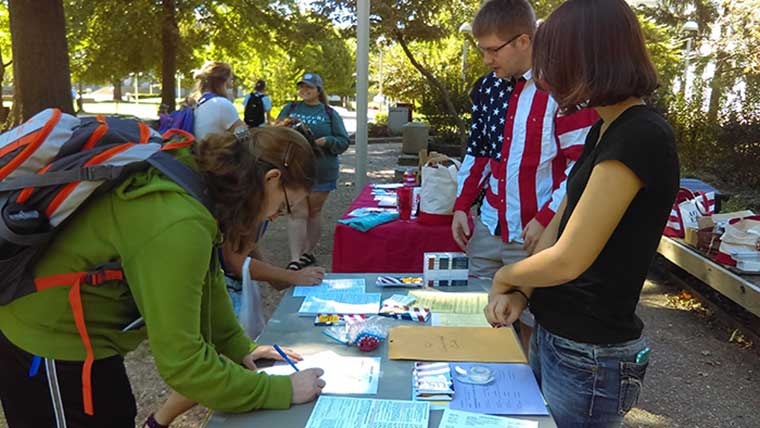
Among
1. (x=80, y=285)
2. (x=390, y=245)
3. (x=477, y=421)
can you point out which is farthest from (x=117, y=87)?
(x=477, y=421)

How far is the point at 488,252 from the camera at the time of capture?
2422 millimetres

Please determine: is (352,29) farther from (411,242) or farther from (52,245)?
(52,245)

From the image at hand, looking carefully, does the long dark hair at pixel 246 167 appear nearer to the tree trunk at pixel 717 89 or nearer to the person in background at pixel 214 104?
the person in background at pixel 214 104

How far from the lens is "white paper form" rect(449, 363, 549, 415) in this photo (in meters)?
1.32

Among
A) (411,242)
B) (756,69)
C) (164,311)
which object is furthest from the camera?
(756,69)

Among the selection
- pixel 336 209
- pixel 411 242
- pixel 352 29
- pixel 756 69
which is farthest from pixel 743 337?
pixel 352 29

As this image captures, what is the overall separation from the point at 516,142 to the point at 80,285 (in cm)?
157

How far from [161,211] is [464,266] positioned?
1.30m

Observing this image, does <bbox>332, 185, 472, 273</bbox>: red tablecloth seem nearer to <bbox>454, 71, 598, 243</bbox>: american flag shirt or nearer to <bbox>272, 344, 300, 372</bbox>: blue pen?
<bbox>454, 71, 598, 243</bbox>: american flag shirt

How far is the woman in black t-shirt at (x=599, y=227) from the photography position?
115 centimetres

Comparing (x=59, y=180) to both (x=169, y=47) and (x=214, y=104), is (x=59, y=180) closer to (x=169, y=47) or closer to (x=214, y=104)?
(x=214, y=104)

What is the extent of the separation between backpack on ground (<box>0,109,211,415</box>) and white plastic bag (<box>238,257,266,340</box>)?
2.71 ft

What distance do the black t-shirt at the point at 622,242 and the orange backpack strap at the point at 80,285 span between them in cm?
99

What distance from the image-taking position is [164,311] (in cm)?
109
